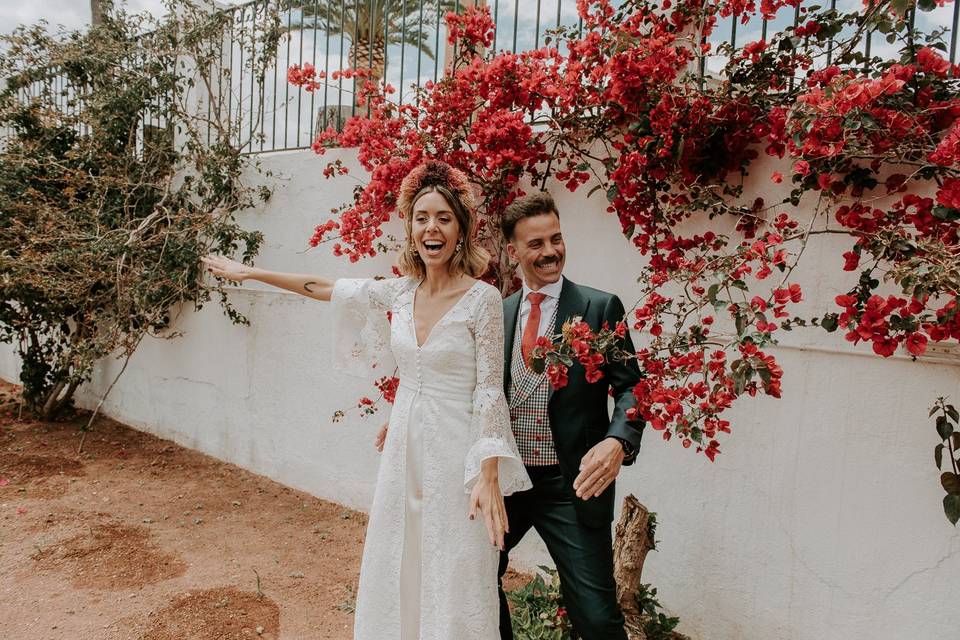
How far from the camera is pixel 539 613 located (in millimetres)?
3131

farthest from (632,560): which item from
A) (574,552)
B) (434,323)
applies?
(434,323)

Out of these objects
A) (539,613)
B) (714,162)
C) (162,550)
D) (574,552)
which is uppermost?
(714,162)

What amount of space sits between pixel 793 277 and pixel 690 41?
46.6 inches

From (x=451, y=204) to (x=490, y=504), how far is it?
1093 millimetres

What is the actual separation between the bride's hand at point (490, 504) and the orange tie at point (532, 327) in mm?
523

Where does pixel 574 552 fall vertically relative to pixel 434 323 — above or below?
below

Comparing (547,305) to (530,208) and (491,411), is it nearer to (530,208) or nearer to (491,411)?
(530,208)

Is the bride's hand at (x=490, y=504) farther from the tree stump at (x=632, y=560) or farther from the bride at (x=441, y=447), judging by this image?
the tree stump at (x=632, y=560)

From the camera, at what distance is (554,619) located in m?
3.04

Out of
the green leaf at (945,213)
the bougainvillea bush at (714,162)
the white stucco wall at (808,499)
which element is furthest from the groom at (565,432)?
the green leaf at (945,213)

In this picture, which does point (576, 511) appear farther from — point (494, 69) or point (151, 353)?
point (151, 353)

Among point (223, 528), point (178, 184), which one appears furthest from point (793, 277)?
point (178, 184)

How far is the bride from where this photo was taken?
7.36 feet

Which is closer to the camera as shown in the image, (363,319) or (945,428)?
(945,428)
